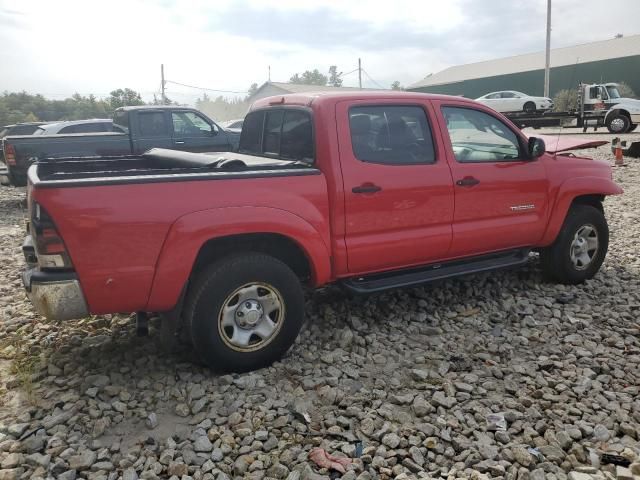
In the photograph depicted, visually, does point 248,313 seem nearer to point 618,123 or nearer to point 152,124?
point 152,124

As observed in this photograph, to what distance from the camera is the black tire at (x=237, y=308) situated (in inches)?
128

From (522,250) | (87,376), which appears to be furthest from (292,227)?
Result: (522,250)

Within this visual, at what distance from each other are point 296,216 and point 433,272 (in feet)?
4.58

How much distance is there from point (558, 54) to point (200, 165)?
160 ft

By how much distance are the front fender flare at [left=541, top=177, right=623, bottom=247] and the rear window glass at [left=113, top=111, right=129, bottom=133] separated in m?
7.71

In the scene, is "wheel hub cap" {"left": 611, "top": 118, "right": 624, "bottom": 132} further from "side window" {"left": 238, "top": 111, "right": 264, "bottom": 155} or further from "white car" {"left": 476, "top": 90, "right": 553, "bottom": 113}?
"side window" {"left": 238, "top": 111, "right": 264, "bottom": 155}

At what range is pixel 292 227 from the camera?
3418 millimetres

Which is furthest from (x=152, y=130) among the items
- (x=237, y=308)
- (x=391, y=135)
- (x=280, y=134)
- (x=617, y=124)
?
(x=617, y=124)

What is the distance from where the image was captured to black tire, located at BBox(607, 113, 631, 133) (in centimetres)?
2028

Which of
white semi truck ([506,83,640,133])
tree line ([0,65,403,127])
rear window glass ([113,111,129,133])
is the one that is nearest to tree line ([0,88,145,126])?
tree line ([0,65,403,127])

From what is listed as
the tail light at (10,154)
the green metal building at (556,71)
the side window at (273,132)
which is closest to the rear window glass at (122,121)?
the tail light at (10,154)

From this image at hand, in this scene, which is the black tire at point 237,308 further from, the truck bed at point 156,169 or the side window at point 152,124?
the side window at point 152,124

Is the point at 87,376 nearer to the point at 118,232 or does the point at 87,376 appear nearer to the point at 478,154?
the point at 118,232

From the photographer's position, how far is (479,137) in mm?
4496
